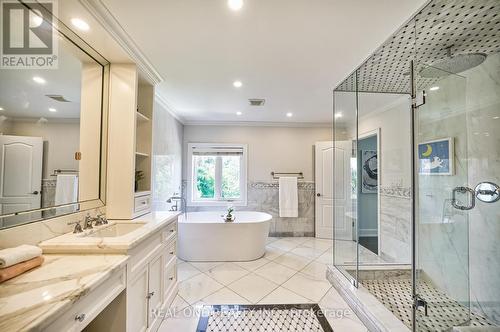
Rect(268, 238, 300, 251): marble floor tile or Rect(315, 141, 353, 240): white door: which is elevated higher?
Rect(315, 141, 353, 240): white door

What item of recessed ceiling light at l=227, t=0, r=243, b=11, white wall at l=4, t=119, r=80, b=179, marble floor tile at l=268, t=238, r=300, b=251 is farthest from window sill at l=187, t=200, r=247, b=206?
recessed ceiling light at l=227, t=0, r=243, b=11

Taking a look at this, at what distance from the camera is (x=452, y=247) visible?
1982mm

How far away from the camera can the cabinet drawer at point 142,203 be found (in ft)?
6.56

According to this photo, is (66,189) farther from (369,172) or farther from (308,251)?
(369,172)

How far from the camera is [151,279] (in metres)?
1.62

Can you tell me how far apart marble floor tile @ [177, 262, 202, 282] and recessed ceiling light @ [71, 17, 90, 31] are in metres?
2.62

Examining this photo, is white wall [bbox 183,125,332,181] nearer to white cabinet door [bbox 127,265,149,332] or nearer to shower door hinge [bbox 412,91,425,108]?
shower door hinge [bbox 412,91,425,108]

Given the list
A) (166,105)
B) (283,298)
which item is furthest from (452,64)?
(166,105)

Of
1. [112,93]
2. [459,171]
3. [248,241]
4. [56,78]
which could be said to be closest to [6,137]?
[56,78]

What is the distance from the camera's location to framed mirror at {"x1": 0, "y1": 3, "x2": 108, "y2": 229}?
3.80ft

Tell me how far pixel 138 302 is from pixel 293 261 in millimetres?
2241

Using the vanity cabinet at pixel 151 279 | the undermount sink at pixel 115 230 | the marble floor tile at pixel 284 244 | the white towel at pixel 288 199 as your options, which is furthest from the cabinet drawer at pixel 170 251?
the white towel at pixel 288 199

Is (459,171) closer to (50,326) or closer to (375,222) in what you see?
(375,222)

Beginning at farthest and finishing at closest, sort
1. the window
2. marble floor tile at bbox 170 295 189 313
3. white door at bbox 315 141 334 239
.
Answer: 1. the window
2. white door at bbox 315 141 334 239
3. marble floor tile at bbox 170 295 189 313
